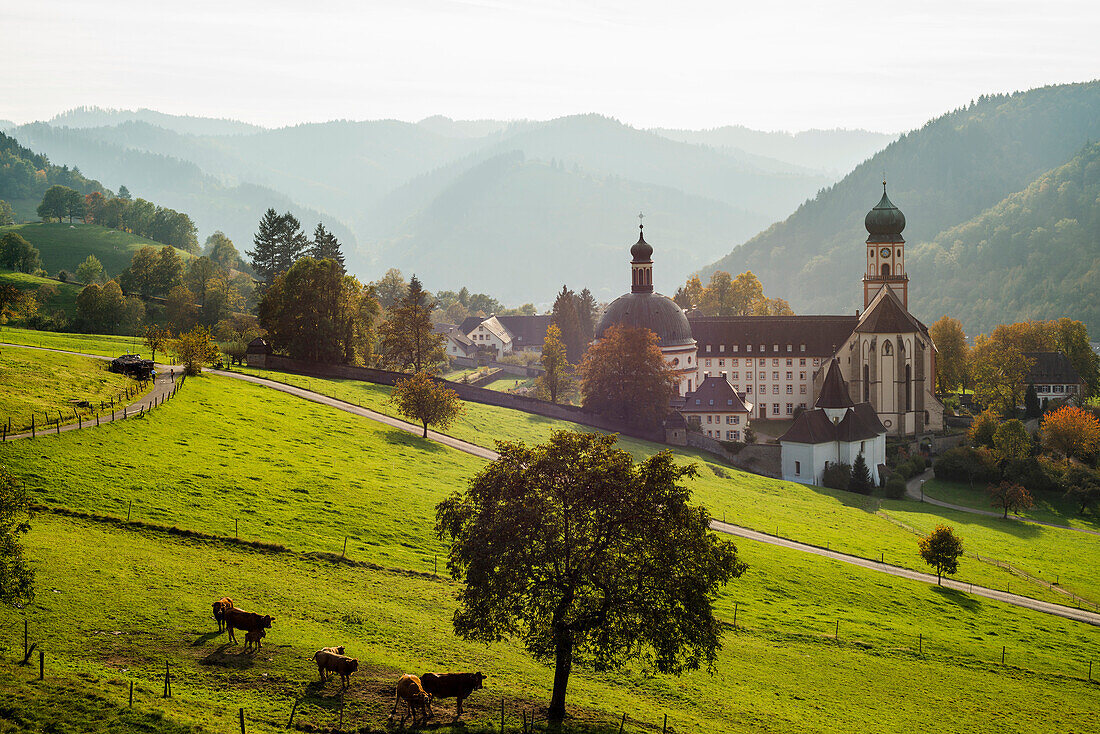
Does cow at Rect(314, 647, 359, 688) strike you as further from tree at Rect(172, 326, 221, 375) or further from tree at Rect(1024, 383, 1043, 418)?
tree at Rect(1024, 383, 1043, 418)

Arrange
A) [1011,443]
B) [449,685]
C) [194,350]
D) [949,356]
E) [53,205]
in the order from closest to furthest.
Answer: [449,685] → [194,350] → [1011,443] → [949,356] → [53,205]

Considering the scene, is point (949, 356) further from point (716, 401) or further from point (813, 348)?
point (716, 401)

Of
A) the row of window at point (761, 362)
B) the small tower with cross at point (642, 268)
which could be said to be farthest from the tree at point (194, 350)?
the row of window at point (761, 362)

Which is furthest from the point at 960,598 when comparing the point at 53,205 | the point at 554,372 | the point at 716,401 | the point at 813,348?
the point at 53,205

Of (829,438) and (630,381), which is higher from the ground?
(630,381)

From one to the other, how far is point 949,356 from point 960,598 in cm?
8748

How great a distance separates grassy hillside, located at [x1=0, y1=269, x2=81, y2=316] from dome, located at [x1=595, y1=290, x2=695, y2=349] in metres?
64.9

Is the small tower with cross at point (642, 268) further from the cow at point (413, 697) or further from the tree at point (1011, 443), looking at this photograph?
the cow at point (413, 697)

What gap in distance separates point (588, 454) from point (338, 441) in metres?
35.7

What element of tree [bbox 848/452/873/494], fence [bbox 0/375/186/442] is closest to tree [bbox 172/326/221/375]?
fence [bbox 0/375/186/442]

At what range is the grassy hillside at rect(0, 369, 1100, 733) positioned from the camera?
1019 inches

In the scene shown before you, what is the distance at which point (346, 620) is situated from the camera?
32188 millimetres

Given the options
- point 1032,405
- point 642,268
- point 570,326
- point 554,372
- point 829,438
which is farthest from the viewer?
point 570,326

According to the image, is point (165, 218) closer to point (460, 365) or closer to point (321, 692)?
point (460, 365)
